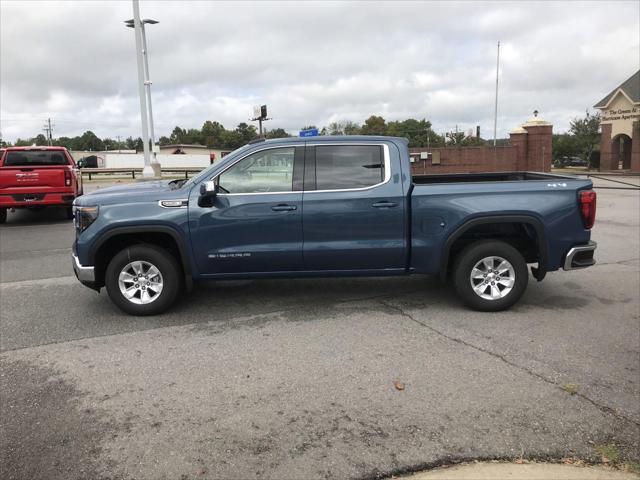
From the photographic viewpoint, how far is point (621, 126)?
4809cm

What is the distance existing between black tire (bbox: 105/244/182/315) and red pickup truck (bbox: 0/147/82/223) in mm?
8642

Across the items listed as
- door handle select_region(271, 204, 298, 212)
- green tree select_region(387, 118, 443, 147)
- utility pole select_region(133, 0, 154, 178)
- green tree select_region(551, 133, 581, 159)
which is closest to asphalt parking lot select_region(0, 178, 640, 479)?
door handle select_region(271, 204, 298, 212)

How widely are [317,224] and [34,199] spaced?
1012cm

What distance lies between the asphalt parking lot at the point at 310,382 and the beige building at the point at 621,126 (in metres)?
47.2

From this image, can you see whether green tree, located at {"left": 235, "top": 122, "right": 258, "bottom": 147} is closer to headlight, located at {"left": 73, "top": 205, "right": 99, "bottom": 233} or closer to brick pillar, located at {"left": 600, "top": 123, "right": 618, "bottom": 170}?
brick pillar, located at {"left": 600, "top": 123, "right": 618, "bottom": 170}

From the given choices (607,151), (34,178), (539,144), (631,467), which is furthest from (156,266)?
(607,151)

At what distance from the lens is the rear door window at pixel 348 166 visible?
18.8 feet

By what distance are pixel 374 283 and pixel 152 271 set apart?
286 cm

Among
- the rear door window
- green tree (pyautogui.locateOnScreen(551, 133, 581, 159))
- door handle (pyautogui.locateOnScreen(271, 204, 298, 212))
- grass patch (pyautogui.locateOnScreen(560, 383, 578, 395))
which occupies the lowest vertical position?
grass patch (pyautogui.locateOnScreen(560, 383, 578, 395))

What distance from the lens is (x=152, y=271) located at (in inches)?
226

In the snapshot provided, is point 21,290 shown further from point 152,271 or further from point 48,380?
point 48,380

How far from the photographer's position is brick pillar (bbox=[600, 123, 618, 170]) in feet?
162

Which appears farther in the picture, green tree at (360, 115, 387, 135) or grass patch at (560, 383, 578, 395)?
green tree at (360, 115, 387, 135)

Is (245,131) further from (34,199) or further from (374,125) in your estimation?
(34,199)
